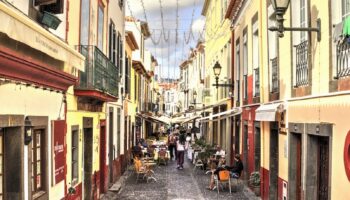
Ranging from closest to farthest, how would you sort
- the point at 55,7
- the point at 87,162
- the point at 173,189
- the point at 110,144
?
the point at 55,7
the point at 87,162
the point at 173,189
the point at 110,144

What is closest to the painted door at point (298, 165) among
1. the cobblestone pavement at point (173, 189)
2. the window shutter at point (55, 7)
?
the cobblestone pavement at point (173, 189)

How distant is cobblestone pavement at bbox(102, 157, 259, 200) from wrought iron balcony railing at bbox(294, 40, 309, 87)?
5675mm

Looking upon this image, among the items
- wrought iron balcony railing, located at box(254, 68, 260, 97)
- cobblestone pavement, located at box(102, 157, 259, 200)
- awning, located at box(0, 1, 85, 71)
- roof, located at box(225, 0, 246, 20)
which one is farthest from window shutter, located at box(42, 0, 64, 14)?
roof, located at box(225, 0, 246, 20)

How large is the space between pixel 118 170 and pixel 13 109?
550 inches

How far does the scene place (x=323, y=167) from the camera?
10.1 metres

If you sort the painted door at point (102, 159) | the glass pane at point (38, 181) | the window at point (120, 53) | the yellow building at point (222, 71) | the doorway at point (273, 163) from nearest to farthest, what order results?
the glass pane at point (38, 181)
the doorway at point (273, 163)
the painted door at point (102, 159)
the window at point (120, 53)
the yellow building at point (222, 71)

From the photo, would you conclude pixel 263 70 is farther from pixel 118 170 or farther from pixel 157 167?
pixel 157 167

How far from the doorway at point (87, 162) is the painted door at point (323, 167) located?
6162 mm

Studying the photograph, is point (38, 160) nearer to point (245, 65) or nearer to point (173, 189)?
point (173, 189)

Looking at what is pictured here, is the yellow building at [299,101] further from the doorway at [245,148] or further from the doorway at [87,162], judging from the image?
the doorway at [87,162]

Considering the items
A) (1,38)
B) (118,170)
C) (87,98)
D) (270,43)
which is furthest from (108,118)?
(1,38)

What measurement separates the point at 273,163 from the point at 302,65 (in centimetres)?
396

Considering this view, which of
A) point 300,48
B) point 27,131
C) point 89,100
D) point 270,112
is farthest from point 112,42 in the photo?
point 27,131

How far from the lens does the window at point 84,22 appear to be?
41.3ft
